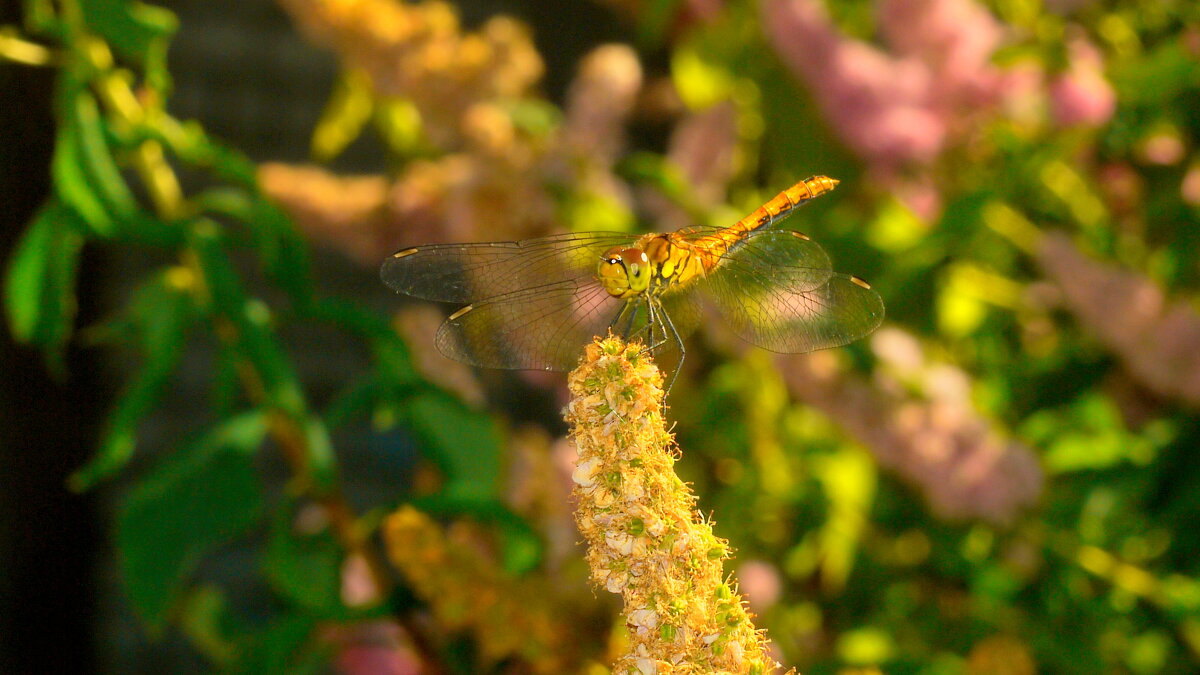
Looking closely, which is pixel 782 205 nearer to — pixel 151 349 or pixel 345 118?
pixel 151 349

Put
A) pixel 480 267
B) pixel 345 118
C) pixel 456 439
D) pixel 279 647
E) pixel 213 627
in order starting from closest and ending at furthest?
pixel 480 267 → pixel 279 647 → pixel 456 439 → pixel 213 627 → pixel 345 118

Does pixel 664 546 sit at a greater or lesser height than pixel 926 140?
lesser

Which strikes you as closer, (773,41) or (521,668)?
(521,668)

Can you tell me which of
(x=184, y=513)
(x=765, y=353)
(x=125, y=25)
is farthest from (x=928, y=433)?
(x=125, y=25)

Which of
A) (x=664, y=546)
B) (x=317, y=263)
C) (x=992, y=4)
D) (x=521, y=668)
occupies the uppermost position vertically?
(x=317, y=263)

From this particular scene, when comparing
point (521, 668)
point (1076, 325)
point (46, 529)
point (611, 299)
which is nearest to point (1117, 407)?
point (1076, 325)

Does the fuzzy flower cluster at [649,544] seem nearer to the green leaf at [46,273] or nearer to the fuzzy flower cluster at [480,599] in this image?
the fuzzy flower cluster at [480,599]

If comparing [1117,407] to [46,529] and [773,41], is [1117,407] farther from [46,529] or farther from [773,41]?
[46,529]

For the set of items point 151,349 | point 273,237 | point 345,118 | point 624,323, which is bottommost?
point 624,323
